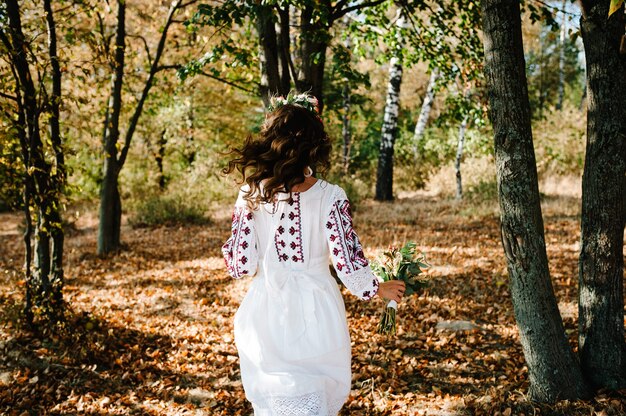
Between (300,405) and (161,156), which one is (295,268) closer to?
(300,405)

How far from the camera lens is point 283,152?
2.65m

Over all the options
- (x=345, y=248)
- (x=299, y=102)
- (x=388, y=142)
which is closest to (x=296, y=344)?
(x=345, y=248)

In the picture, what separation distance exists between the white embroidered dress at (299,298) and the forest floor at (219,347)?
171 cm

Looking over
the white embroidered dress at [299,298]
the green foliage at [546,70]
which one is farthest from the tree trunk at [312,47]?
the green foliage at [546,70]

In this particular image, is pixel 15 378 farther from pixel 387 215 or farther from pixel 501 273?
pixel 387 215

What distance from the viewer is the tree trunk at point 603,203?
11.0 ft

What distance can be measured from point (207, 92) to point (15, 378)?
1382 cm

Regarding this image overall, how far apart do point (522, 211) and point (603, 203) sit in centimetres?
64

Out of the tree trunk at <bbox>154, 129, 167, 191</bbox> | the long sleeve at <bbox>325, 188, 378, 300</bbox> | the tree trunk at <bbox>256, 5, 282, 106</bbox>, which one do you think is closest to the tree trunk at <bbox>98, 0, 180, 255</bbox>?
the tree trunk at <bbox>256, 5, 282, 106</bbox>

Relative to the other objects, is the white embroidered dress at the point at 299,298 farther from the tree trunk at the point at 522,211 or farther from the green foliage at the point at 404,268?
the tree trunk at the point at 522,211

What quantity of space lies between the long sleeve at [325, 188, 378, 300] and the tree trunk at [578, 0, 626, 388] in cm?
186

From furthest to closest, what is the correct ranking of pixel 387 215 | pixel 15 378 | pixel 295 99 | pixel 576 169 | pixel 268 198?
pixel 576 169 → pixel 387 215 → pixel 15 378 → pixel 295 99 → pixel 268 198

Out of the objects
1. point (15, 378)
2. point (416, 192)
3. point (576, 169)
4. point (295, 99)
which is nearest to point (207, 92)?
point (416, 192)

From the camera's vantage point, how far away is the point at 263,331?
9.05 feet
